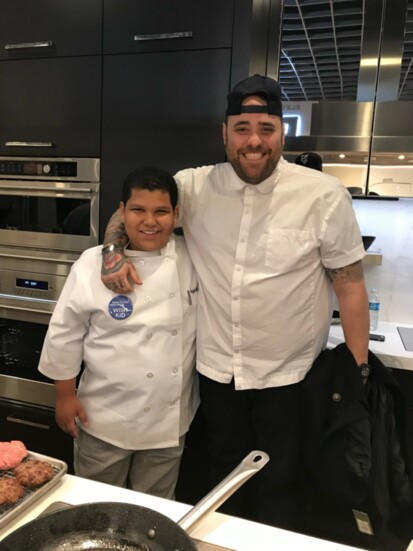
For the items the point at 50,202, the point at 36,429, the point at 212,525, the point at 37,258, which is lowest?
the point at 36,429

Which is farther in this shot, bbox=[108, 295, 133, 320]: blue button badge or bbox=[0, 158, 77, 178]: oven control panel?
bbox=[0, 158, 77, 178]: oven control panel

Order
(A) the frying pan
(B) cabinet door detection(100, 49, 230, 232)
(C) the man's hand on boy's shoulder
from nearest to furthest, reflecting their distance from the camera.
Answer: (A) the frying pan, (C) the man's hand on boy's shoulder, (B) cabinet door detection(100, 49, 230, 232)

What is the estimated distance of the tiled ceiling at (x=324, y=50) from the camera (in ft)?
5.18

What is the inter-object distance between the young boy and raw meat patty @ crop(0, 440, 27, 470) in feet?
1.21

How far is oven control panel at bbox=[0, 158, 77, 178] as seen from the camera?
182 cm

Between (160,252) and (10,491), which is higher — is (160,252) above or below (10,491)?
above

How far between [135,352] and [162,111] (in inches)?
37.3

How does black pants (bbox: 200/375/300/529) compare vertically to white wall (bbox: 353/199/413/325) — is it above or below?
below

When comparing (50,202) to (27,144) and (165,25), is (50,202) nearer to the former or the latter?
(27,144)

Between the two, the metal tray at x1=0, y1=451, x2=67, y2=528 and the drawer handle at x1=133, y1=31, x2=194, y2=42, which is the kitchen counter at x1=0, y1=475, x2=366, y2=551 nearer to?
the metal tray at x1=0, y1=451, x2=67, y2=528

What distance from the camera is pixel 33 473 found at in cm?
77

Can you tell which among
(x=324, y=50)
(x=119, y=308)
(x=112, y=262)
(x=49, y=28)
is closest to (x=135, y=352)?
(x=119, y=308)

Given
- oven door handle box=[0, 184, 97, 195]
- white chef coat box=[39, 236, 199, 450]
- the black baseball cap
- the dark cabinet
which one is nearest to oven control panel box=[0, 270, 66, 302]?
oven door handle box=[0, 184, 97, 195]

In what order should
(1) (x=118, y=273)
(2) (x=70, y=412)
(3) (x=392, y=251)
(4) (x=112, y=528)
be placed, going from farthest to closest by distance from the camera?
(3) (x=392, y=251) < (2) (x=70, y=412) < (1) (x=118, y=273) < (4) (x=112, y=528)
